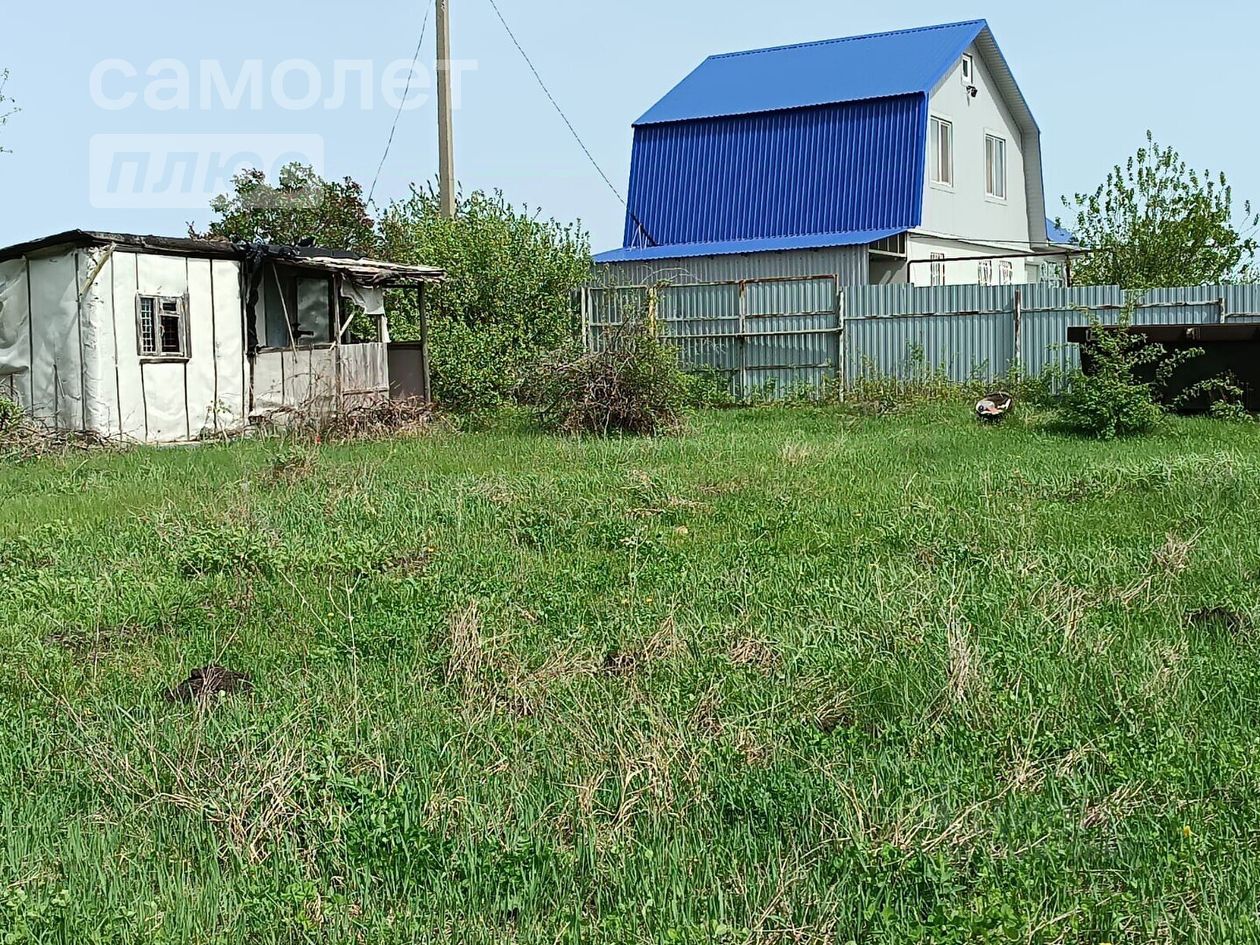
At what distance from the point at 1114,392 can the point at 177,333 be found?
1198 cm

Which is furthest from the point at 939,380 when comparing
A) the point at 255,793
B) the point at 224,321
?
the point at 255,793

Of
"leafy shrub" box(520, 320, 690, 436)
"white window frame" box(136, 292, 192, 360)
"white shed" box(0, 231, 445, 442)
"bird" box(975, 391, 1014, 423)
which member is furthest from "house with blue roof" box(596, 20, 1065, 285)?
"white window frame" box(136, 292, 192, 360)

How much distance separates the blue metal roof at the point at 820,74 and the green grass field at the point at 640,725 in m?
20.2

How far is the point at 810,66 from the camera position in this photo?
30719 millimetres

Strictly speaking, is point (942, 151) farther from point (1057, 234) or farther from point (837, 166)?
point (1057, 234)

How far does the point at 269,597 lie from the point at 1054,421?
11598 mm

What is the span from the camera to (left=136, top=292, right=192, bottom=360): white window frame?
17891 millimetres

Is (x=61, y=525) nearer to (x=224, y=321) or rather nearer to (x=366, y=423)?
(x=366, y=423)

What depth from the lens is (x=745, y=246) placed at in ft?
90.3

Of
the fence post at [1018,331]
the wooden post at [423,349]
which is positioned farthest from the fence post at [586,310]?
the fence post at [1018,331]

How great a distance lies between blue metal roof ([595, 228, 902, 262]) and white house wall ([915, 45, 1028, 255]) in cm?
178

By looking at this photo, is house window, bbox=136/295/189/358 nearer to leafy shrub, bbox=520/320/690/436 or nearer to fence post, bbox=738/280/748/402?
leafy shrub, bbox=520/320/690/436

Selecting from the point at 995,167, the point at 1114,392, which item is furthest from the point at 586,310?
the point at 995,167

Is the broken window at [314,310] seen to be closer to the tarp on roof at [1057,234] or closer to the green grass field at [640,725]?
the green grass field at [640,725]
